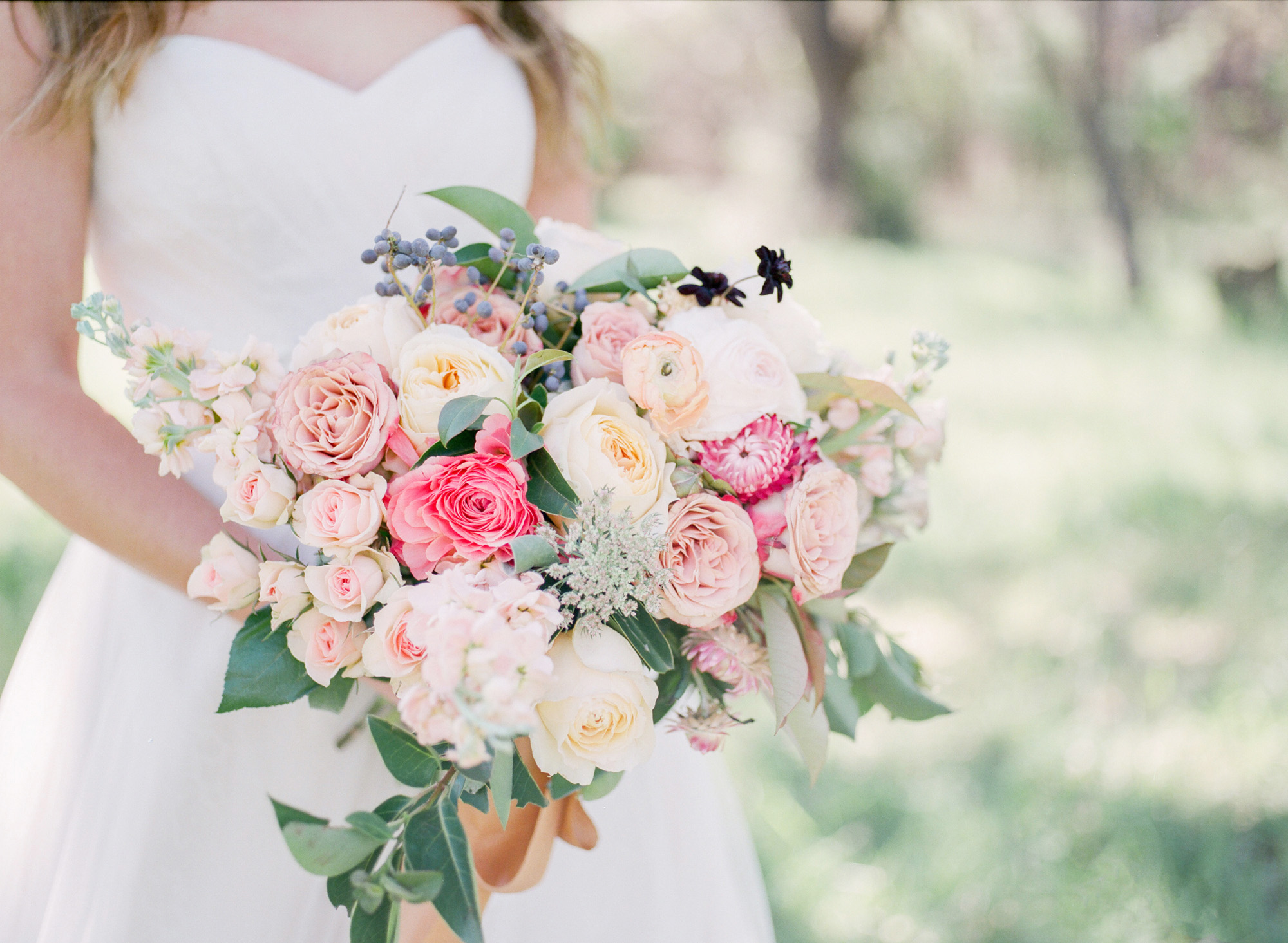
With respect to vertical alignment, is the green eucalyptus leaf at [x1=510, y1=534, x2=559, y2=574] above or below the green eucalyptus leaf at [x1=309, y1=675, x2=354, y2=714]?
above

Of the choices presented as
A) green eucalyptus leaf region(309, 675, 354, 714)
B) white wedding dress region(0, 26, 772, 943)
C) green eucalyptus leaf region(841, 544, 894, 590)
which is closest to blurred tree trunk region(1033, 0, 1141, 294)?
white wedding dress region(0, 26, 772, 943)

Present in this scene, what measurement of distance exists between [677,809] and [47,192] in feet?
4.36

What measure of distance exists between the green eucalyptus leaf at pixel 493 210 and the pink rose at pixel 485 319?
91 millimetres

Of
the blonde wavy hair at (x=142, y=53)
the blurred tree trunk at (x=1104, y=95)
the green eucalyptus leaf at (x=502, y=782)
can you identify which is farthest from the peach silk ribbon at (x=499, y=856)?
the blurred tree trunk at (x=1104, y=95)

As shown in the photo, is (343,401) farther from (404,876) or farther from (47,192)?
(47,192)

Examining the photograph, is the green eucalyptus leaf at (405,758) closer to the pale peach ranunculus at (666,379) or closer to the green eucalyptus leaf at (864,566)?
the pale peach ranunculus at (666,379)

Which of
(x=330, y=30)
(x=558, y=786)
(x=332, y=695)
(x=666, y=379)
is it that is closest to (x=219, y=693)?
(x=332, y=695)

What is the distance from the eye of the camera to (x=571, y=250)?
127cm

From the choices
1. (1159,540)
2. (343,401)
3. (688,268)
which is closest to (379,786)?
(343,401)

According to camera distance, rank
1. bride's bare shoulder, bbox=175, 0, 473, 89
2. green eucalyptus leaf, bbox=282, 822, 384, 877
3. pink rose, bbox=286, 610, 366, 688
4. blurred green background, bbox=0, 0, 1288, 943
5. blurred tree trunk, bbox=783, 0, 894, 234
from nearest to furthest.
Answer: green eucalyptus leaf, bbox=282, 822, 384, 877
pink rose, bbox=286, 610, 366, 688
bride's bare shoulder, bbox=175, 0, 473, 89
blurred green background, bbox=0, 0, 1288, 943
blurred tree trunk, bbox=783, 0, 894, 234

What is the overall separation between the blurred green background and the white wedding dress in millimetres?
403

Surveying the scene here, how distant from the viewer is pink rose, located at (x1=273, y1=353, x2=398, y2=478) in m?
0.98

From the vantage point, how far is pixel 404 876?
0.90 m

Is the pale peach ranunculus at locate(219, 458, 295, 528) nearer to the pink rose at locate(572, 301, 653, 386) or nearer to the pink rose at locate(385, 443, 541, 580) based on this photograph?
the pink rose at locate(385, 443, 541, 580)
